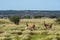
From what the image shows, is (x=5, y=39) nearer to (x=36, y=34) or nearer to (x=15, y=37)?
(x=15, y=37)

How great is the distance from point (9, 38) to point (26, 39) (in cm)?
113

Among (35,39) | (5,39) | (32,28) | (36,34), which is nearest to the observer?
(5,39)

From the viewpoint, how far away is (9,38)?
15875 mm

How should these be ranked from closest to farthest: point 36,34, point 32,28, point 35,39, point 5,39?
1. point 5,39
2. point 35,39
3. point 36,34
4. point 32,28

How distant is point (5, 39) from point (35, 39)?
7.38ft

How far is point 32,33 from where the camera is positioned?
18.0m

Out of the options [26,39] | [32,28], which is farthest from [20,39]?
[32,28]

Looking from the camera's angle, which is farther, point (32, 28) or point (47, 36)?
point (32, 28)

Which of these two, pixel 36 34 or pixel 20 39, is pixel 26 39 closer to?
pixel 20 39

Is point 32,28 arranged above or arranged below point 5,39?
below

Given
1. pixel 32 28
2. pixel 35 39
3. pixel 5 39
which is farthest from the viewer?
pixel 32 28

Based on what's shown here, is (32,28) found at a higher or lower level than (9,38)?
lower

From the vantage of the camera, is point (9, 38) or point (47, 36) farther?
point (47, 36)

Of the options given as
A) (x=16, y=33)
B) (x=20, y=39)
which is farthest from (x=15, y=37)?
(x=16, y=33)
